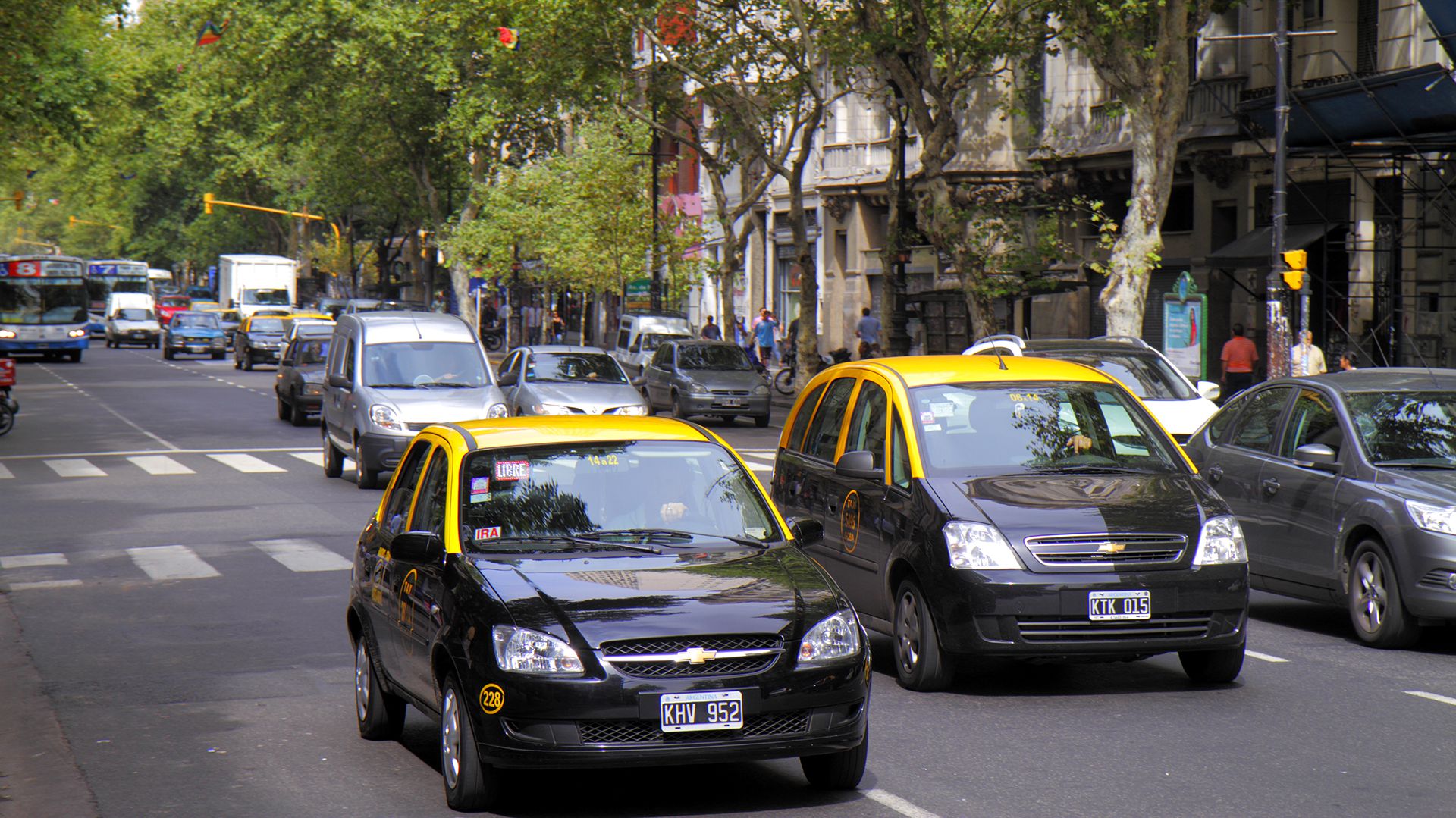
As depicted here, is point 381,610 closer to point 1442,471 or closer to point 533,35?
point 1442,471

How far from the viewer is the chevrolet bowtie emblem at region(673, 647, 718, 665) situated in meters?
6.31

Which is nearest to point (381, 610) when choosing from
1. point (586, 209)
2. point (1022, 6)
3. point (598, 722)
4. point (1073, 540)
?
point (598, 722)

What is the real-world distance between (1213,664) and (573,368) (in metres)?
19.7

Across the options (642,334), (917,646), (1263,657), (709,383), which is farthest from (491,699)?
(642,334)

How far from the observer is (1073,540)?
8.62 meters

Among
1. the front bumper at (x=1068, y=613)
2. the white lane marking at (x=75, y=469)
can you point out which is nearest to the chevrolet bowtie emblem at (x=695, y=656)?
the front bumper at (x=1068, y=613)

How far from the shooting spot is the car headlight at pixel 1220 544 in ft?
28.7

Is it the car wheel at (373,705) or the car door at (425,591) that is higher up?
the car door at (425,591)

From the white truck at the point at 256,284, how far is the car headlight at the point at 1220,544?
65509 millimetres

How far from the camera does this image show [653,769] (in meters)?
7.47

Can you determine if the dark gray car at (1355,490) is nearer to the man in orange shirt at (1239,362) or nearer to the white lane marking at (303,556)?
the white lane marking at (303,556)

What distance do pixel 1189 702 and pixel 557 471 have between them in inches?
135

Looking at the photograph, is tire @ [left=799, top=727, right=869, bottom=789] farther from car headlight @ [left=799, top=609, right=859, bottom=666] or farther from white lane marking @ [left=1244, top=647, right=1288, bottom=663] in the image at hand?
white lane marking @ [left=1244, top=647, right=1288, bottom=663]

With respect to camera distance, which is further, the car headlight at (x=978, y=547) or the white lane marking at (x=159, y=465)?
the white lane marking at (x=159, y=465)
